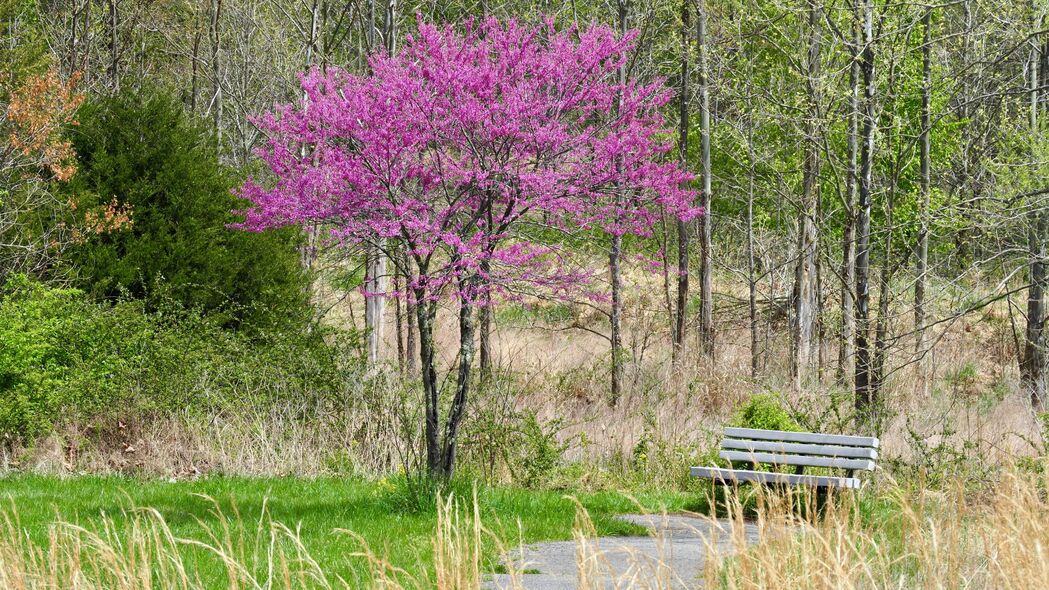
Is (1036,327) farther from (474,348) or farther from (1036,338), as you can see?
(474,348)

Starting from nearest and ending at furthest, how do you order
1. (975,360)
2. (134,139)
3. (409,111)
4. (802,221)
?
(409,111), (134,139), (802,221), (975,360)

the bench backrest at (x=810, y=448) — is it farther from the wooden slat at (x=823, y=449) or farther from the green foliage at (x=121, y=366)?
the green foliage at (x=121, y=366)

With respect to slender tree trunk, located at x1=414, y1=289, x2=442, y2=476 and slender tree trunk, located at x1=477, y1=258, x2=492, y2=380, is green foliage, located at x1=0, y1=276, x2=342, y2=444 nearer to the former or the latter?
slender tree trunk, located at x1=477, y1=258, x2=492, y2=380

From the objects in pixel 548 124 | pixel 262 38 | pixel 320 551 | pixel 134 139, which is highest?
pixel 262 38

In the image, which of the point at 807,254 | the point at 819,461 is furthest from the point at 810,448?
the point at 807,254

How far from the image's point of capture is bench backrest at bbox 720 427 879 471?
23.7 ft

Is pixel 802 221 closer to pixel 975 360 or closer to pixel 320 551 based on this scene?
pixel 975 360

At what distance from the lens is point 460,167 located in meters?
7.54

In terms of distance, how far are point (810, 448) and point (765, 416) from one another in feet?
3.82

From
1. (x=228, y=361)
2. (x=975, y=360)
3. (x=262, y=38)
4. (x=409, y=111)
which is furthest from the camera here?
(x=262, y=38)

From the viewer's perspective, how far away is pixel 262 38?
22.7 meters

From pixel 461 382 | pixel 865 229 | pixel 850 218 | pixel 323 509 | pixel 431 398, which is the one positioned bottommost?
pixel 323 509

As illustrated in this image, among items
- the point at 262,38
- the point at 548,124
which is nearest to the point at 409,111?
the point at 548,124

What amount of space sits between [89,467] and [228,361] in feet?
5.56
